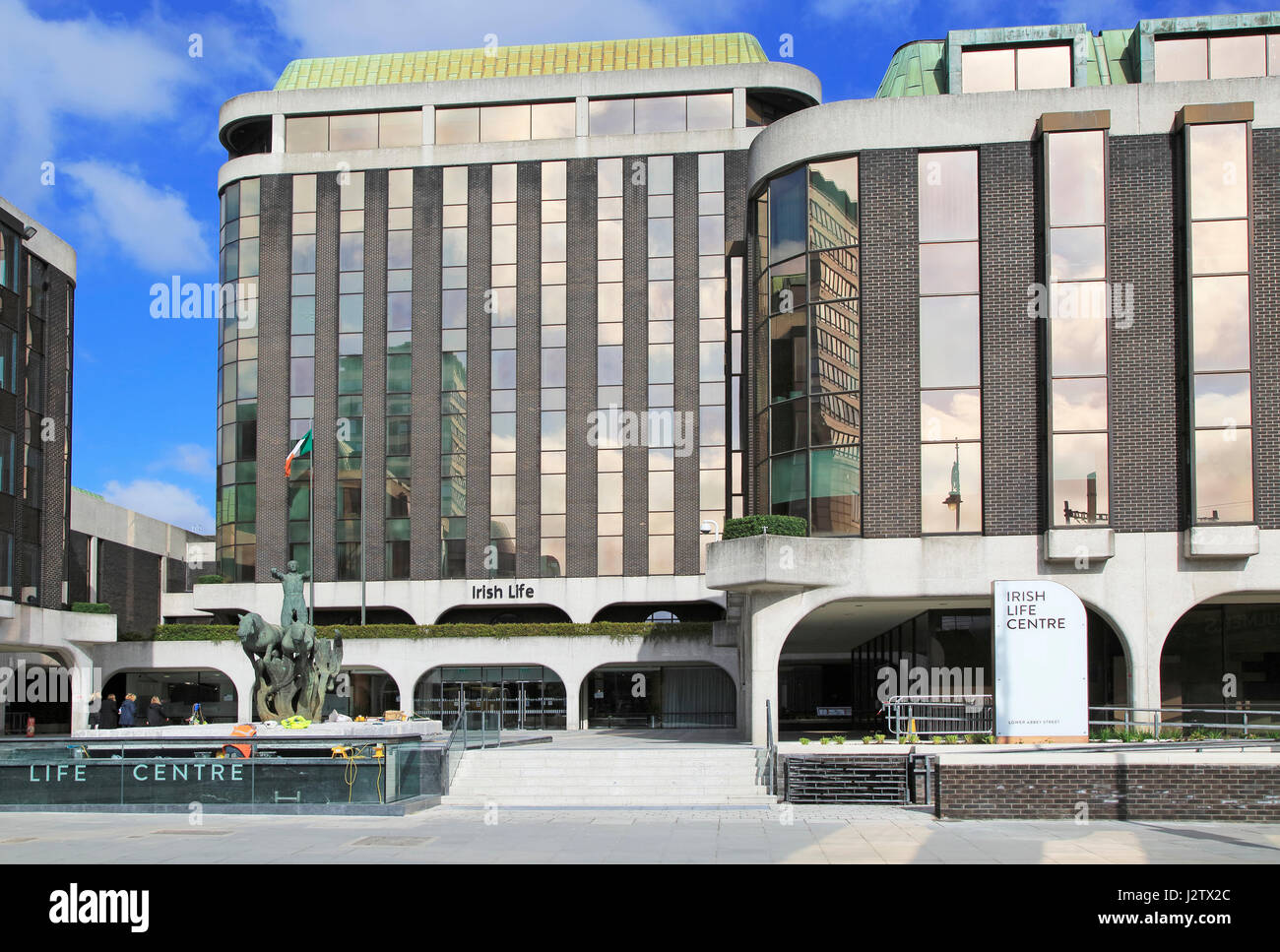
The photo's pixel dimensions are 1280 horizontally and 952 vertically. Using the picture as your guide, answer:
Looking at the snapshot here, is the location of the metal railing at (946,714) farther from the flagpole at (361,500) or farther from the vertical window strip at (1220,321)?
the flagpole at (361,500)

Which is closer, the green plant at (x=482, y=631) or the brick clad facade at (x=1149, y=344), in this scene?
the brick clad facade at (x=1149, y=344)

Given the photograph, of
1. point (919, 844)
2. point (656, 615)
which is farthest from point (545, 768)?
point (656, 615)

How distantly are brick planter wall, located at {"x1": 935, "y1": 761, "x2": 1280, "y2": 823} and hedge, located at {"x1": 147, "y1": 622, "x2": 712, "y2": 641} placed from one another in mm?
31445

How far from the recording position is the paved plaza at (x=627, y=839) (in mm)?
17094

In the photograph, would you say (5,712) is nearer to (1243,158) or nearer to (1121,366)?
(1121,366)

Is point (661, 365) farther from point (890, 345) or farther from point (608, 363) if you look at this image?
point (890, 345)

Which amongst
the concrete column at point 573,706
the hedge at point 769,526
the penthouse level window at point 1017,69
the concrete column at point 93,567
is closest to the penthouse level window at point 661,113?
the concrete column at point 573,706

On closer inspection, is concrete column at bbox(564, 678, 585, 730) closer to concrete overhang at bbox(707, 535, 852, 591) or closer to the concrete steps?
concrete overhang at bbox(707, 535, 852, 591)

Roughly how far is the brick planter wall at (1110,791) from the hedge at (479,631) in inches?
1238

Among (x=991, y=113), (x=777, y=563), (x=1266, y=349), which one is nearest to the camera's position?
(x=777, y=563)

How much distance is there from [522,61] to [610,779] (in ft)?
159

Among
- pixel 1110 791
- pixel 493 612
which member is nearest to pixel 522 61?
pixel 493 612

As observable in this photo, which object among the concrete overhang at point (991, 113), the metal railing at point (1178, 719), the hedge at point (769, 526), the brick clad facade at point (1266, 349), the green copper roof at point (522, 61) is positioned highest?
the green copper roof at point (522, 61)

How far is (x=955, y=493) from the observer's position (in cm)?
3195
